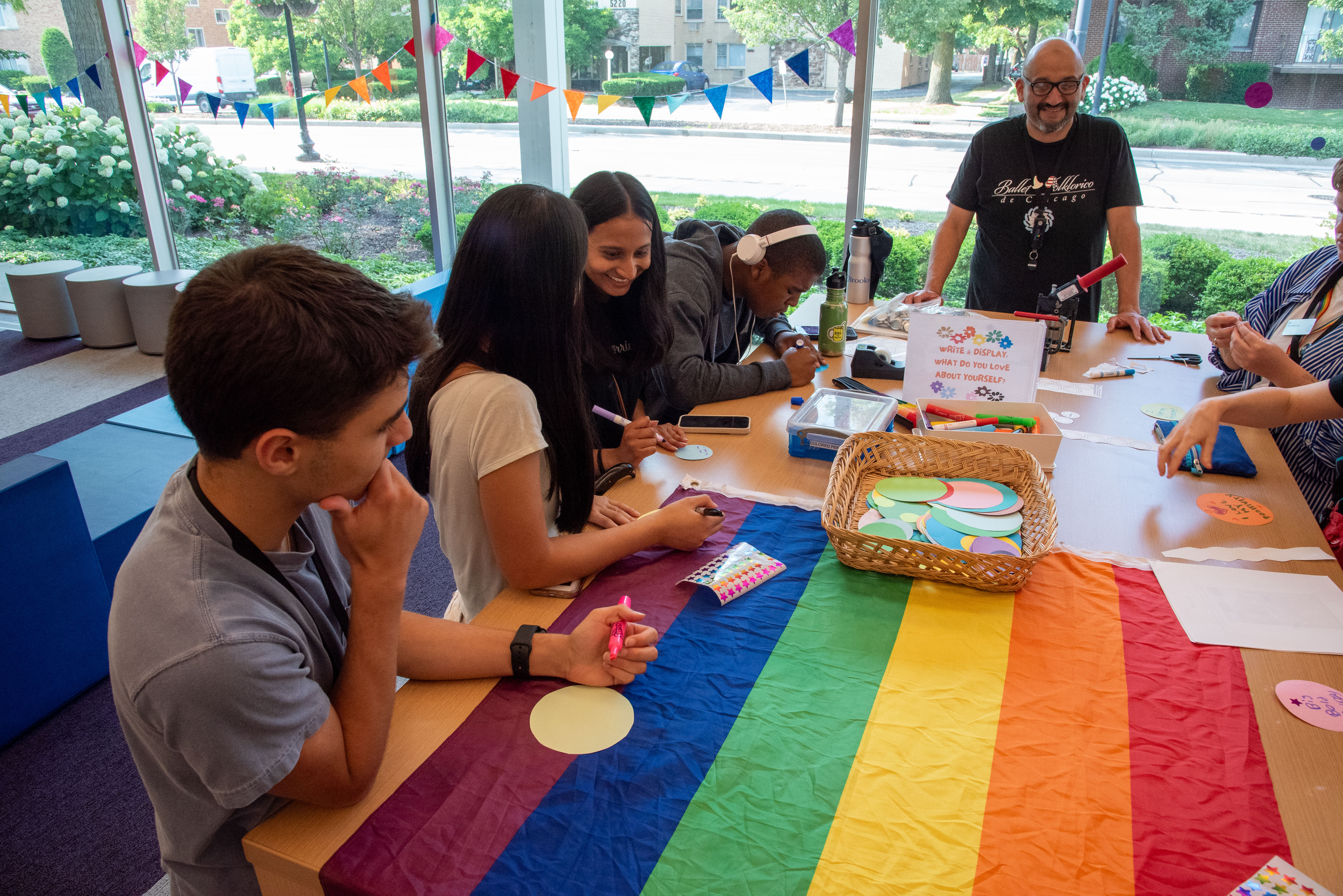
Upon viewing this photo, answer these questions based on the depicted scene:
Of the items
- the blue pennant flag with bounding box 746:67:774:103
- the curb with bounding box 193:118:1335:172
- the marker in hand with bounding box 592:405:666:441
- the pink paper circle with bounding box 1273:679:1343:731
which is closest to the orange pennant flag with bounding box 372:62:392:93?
the curb with bounding box 193:118:1335:172

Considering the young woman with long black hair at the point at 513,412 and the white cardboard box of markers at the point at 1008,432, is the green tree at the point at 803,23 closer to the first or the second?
the white cardboard box of markers at the point at 1008,432

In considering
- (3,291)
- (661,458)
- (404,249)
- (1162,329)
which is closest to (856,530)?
(661,458)

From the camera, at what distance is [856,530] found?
133 cm

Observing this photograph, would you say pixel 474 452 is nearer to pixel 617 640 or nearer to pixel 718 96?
pixel 617 640

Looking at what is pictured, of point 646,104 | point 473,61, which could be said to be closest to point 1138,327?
point 646,104

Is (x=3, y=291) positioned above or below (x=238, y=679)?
below

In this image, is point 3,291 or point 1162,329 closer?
point 1162,329

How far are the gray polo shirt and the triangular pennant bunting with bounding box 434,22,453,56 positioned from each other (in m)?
4.14

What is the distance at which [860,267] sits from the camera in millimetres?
2982

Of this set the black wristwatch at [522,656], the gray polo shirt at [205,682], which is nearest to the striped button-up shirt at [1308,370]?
the black wristwatch at [522,656]

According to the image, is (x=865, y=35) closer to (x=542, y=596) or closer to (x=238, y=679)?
(x=542, y=596)

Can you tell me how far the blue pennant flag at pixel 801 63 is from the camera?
3.62 m

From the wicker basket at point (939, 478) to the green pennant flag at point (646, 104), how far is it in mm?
2851

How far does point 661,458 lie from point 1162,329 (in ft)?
5.83
